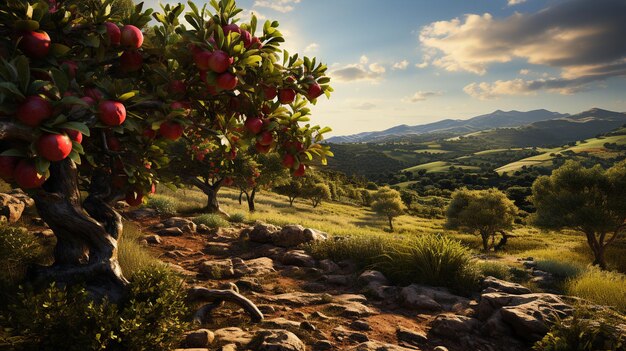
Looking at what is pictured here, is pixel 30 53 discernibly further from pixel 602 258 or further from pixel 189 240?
pixel 602 258

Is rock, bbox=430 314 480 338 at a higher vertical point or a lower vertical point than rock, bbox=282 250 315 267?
lower

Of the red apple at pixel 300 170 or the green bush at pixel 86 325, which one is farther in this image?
the red apple at pixel 300 170

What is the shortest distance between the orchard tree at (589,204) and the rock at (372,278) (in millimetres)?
28861

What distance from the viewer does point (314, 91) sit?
13.2 feet

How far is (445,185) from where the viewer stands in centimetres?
14475

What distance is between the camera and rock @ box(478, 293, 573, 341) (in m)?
5.80

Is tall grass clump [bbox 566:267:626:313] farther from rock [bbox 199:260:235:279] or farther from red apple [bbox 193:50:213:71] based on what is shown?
red apple [bbox 193:50:213:71]

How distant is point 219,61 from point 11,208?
10.3 metres

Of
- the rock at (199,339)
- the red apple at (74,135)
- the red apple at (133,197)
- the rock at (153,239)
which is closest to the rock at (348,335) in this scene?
the rock at (199,339)

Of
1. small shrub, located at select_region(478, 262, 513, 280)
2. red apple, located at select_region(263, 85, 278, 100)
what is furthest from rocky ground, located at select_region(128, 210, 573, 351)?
Answer: red apple, located at select_region(263, 85, 278, 100)

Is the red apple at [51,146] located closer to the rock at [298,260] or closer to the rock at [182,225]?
the rock at [298,260]

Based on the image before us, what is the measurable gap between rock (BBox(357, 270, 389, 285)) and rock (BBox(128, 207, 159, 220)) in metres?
10.4

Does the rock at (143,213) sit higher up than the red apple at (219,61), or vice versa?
the red apple at (219,61)

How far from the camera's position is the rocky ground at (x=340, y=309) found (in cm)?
497
